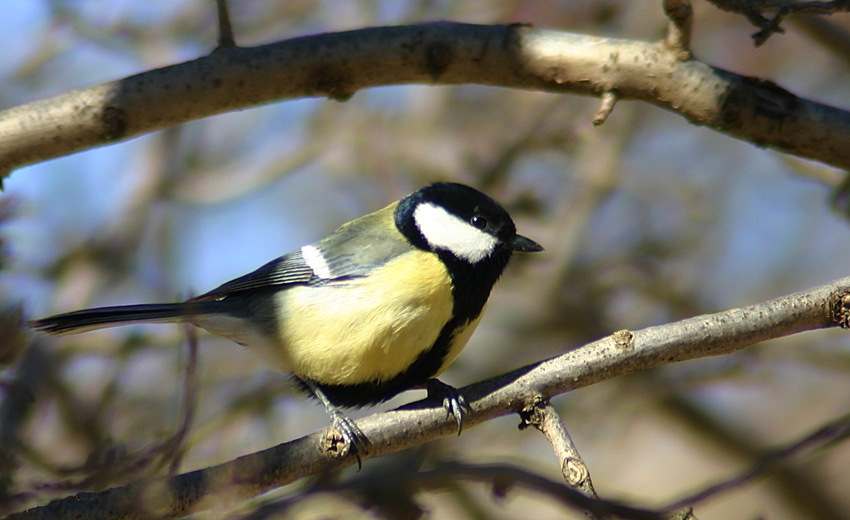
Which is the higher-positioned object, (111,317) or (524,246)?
(111,317)

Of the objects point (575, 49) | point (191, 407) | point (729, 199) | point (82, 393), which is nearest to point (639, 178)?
point (729, 199)

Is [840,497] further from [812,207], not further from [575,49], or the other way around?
[575,49]

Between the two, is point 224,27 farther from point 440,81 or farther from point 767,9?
point 767,9

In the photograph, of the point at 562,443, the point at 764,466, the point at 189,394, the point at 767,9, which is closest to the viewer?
the point at 189,394

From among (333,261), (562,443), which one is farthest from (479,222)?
(562,443)

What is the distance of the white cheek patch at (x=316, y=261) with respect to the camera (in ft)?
8.51

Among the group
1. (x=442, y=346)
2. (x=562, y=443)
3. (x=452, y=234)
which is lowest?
(x=562, y=443)

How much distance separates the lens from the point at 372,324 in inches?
91.5

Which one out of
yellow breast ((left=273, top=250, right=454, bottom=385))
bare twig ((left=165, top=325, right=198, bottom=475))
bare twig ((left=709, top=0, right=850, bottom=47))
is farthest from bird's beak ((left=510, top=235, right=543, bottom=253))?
bare twig ((left=165, top=325, right=198, bottom=475))

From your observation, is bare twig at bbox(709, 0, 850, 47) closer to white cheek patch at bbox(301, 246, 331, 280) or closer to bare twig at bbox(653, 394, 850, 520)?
white cheek patch at bbox(301, 246, 331, 280)

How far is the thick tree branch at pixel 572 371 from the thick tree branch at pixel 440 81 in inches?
21.2

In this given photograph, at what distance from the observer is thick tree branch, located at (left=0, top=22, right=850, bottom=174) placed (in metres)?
2.03

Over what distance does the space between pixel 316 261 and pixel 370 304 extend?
15.4 inches

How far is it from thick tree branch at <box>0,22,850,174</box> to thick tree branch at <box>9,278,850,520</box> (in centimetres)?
54
